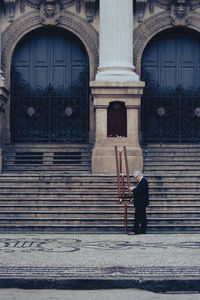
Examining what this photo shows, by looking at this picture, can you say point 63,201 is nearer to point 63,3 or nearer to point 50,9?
point 50,9

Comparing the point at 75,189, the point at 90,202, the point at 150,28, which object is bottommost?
the point at 90,202

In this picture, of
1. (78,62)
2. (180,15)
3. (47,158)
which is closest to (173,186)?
(47,158)

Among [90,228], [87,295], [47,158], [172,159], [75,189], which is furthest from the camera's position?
[47,158]

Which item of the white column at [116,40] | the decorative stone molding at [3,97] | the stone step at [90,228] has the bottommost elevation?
the stone step at [90,228]

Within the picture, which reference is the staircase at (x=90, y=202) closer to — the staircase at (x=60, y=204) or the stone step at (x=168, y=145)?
the staircase at (x=60, y=204)

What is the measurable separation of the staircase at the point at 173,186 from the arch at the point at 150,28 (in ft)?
11.3

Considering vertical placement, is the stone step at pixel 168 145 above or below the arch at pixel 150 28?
below

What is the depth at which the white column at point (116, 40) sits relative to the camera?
65.7ft

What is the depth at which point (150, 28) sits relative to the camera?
22.5m

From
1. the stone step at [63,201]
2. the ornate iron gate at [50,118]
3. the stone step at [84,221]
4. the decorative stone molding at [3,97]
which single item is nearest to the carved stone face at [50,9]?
the ornate iron gate at [50,118]

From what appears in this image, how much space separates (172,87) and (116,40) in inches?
141

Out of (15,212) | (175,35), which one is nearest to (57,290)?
(15,212)

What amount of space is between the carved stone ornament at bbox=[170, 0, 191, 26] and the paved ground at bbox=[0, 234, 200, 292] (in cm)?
1045

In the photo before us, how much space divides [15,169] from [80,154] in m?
2.33
